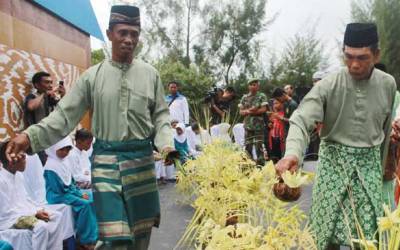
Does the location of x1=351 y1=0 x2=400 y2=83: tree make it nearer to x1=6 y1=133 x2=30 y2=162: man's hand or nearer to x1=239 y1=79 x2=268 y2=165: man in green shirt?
x1=239 y1=79 x2=268 y2=165: man in green shirt

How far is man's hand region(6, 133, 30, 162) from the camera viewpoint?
285cm

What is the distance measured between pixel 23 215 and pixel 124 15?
6.47 feet

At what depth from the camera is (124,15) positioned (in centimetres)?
329

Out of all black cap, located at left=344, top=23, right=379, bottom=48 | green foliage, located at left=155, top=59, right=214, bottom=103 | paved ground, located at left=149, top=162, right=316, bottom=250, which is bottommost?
paved ground, located at left=149, top=162, right=316, bottom=250

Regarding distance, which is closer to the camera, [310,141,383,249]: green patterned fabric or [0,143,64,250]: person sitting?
[310,141,383,249]: green patterned fabric

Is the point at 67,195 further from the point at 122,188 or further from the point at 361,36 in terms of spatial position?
the point at 361,36

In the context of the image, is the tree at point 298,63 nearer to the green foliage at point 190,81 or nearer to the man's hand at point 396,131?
the green foliage at point 190,81

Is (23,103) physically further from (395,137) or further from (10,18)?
(395,137)

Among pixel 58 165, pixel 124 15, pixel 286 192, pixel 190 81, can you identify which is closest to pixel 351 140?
pixel 286 192

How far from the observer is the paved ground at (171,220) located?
5.19 meters

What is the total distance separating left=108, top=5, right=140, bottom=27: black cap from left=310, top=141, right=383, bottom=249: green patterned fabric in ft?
4.89

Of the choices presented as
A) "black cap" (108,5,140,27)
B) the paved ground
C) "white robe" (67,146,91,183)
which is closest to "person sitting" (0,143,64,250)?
"white robe" (67,146,91,183)

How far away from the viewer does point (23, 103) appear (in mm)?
5965

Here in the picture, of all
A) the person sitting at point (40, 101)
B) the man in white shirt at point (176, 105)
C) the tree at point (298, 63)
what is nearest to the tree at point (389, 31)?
the tree at point (298, 63)
